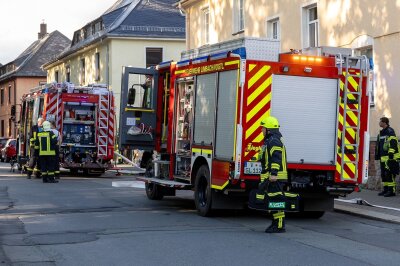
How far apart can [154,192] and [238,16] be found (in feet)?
39.7

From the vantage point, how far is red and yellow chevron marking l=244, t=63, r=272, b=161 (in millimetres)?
10807

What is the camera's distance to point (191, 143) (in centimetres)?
1248

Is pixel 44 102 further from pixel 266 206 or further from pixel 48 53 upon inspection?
pixel 48 53

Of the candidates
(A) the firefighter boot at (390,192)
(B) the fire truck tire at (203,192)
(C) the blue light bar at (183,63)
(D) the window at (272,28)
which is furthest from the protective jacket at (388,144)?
(D) the window at (272,28)

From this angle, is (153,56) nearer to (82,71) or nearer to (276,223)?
(82,71)

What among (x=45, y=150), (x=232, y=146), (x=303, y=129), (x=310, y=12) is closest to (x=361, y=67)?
(x=303, y=129)

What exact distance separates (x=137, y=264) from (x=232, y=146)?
12.3 feet

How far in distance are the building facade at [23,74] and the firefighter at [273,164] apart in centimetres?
5250

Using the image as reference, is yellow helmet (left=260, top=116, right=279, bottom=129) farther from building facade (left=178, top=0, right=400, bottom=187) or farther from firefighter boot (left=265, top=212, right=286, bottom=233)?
building facade (left=178, top=0, right=400, bottom=187)

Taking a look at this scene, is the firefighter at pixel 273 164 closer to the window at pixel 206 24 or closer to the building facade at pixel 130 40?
the window at pixel 206 24

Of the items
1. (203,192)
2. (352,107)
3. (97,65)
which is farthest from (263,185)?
(97,65)

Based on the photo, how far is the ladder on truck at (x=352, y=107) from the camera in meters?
11.4

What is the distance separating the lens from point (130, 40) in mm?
40469

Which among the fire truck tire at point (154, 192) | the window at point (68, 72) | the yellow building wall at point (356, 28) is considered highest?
the window at point (68, 72)
